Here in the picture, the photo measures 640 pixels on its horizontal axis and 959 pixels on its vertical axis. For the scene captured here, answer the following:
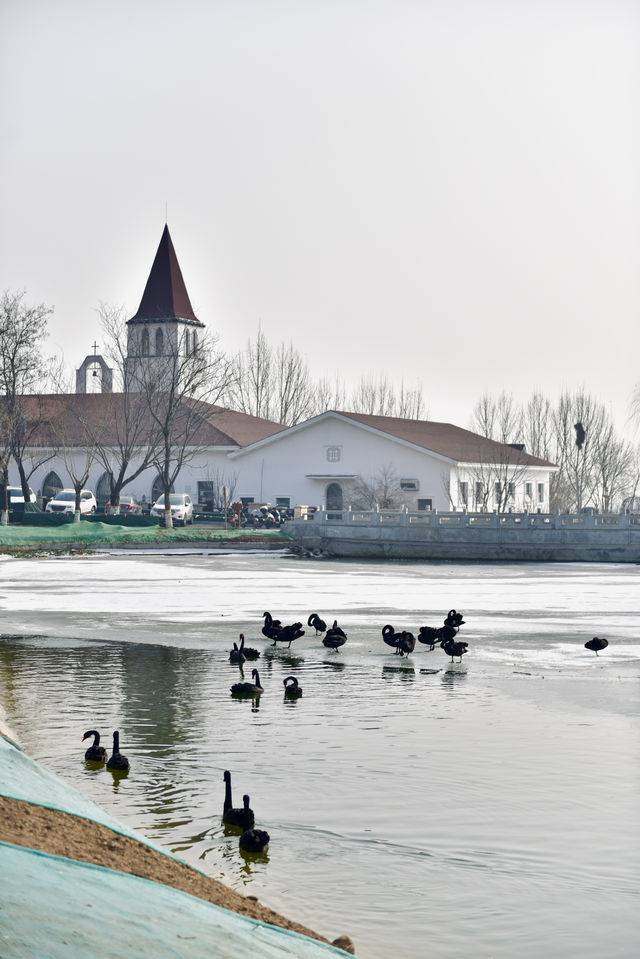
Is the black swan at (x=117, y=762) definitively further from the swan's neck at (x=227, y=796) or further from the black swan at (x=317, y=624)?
the black swan at (x=317, y=624)

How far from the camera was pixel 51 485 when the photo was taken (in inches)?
2874

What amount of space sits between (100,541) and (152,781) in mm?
41487

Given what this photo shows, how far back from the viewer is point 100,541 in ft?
171

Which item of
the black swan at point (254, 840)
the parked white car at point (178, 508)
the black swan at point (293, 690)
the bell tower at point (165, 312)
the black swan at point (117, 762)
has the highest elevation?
the bell tower at point (165, 312)

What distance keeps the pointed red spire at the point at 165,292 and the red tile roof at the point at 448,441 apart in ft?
77.6

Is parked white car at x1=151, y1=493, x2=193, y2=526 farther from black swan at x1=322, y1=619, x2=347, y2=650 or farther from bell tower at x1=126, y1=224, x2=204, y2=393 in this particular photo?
black swan at x1=322, y1=619, x2=347, y2=650

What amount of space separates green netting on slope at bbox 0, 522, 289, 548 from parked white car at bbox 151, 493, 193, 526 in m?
5.82

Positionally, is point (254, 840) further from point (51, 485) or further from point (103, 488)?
point (51, 485)

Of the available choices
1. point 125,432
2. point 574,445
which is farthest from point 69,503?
point 574,445

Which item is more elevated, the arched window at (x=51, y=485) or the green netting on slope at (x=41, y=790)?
the arched window at (x=51, y=485)

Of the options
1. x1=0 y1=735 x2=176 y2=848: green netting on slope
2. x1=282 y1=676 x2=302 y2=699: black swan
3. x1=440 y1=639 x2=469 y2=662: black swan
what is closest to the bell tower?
x1=440 y1=639 x2=469 y2=662: black swan

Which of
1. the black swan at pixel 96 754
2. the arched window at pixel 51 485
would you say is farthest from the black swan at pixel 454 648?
the arched window at pixel 51 485

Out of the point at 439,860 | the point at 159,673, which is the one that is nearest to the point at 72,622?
the point at 159,673

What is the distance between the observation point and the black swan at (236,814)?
9398 millimetres
